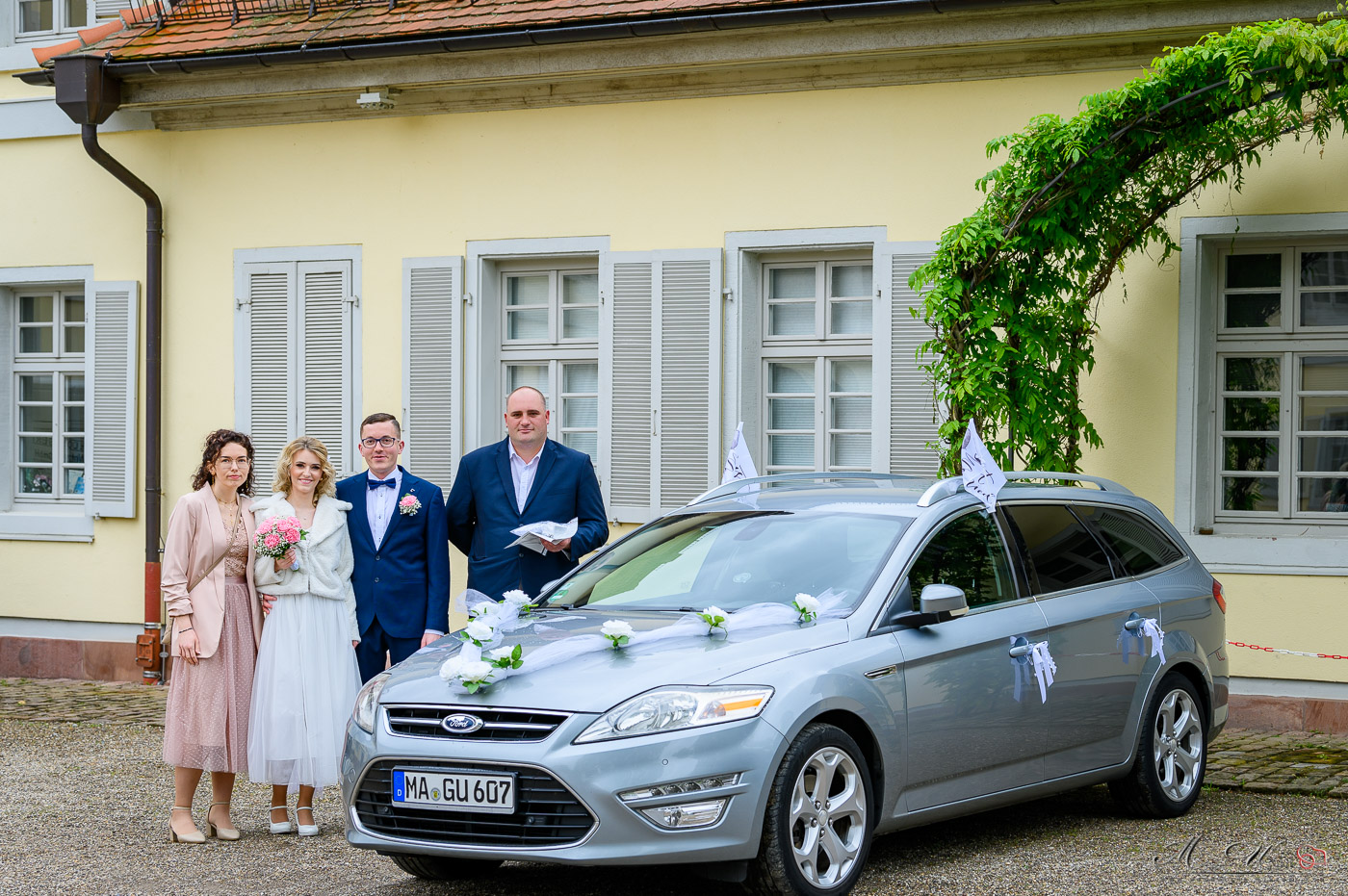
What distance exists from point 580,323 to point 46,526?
4533 mm

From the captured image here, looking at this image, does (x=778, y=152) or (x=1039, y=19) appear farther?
(x=778, y=152)

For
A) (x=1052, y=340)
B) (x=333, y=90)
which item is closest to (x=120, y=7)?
(x=333, y=90)

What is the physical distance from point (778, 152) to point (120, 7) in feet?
18.4

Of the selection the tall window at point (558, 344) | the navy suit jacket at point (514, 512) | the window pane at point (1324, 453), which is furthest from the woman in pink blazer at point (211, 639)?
the window pane at point (1324, 453)

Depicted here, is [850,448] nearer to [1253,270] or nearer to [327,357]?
[1253,270]

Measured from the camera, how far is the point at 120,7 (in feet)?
41.5

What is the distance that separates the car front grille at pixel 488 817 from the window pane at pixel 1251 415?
243 inches

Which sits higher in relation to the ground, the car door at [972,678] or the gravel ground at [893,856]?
the car door at [972,678]

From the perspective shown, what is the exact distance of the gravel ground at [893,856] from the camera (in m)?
5.83

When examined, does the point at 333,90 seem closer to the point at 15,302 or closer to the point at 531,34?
the point at 531,34

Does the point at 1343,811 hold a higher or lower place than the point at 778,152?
lower

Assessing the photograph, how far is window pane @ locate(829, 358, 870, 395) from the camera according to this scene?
1060cm

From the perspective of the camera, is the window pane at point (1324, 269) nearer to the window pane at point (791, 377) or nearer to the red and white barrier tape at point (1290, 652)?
the red and white barrier tape at point (1290, 652)

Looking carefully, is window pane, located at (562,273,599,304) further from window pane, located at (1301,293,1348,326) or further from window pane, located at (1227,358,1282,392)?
window pane, located at (1301,293,1348,326)
